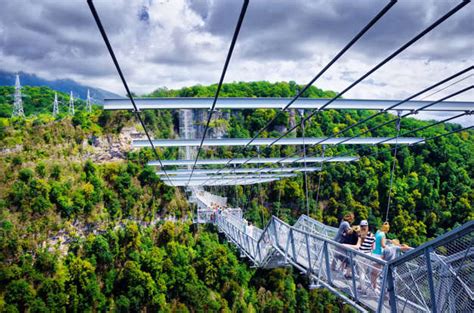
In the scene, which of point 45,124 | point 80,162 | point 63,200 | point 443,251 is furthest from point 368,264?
point 45,124

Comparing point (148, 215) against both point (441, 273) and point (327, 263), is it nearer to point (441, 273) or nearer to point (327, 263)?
point (327, 263)

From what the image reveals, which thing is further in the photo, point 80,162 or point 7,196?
point 80,162

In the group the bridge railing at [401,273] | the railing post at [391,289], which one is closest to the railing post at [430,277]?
the bridge railing at [401,273]

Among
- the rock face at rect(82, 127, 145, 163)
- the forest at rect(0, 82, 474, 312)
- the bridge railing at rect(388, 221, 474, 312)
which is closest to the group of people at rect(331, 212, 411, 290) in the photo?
the bridge railing at rect(388, 221, 474, 312)

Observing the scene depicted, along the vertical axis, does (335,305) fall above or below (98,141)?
below

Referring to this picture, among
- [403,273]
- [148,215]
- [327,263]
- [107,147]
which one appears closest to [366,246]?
[327,263]

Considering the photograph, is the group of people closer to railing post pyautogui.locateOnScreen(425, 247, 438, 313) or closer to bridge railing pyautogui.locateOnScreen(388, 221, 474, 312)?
bridge railing pyautogui.locateOnScreen(388, 221, 474, 312)

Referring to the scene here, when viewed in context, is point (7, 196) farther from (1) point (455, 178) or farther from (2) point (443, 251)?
(1) point (455, 178)
